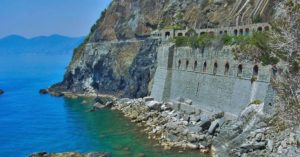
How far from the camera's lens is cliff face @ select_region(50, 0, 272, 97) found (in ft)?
200

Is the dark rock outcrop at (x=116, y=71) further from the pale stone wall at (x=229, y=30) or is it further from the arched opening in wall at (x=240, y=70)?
the arched opening in wall at (x=240, y=70)

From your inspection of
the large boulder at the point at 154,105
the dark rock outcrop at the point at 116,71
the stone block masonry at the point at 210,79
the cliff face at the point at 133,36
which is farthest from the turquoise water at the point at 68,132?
the cliff face at the point at 133,36

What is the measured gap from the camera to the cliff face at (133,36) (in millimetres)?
60956

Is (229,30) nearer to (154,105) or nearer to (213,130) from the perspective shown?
(154,105)

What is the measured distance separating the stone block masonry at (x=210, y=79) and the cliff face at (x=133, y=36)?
→ 321 inches

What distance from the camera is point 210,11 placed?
64.4 m

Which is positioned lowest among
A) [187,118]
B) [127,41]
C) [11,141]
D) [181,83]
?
[11,141]

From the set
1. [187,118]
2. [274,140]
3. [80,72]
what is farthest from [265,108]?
[80,72]

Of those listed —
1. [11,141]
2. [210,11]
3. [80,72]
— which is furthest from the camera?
[80,72]

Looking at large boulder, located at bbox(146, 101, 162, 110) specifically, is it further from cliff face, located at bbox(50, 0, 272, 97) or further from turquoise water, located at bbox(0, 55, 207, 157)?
cliff face, located at bbox(50, 0, 272, 97)

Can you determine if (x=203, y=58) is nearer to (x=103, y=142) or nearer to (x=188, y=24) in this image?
(x=103, y=142)

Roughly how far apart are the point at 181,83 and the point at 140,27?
106 feet

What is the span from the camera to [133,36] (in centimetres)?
8038

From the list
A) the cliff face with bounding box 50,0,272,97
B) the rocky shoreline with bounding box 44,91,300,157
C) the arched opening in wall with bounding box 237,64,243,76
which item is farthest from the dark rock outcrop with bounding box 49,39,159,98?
the arched opening in wall with bounding box 237,64,243,76
